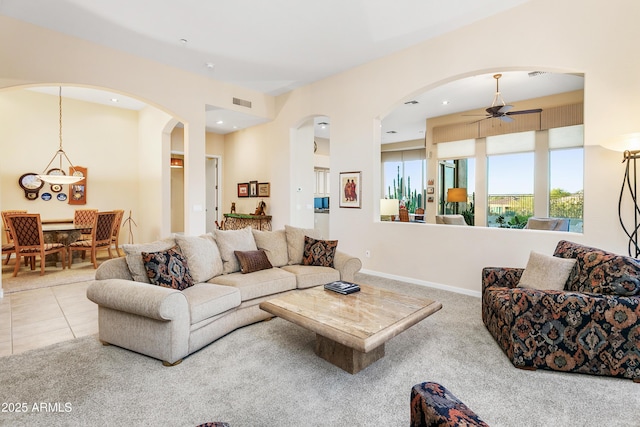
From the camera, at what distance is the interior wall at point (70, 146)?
646 cm

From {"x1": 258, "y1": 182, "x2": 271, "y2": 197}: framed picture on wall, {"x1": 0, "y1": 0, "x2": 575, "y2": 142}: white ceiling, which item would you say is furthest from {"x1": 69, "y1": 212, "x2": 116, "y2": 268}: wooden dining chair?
{"x1": 0, "y1": 0, "x2": 575, "y2": 142}: white ceiling

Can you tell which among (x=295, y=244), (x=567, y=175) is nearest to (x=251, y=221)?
(x=295, y=244)

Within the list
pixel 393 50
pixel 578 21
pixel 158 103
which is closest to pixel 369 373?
pixel 578 21

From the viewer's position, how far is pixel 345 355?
236 centimetres

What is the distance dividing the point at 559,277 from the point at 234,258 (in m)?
3.24

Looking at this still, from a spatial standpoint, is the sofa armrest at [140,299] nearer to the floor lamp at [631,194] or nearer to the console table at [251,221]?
the floor lamp at [631,194]

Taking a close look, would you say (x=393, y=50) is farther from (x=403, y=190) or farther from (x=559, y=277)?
(x=403, y=190)

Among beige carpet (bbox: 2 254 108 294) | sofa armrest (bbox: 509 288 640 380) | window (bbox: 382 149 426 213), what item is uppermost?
window (bbox: 382 149 426 213)

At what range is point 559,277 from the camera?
2.73 metres

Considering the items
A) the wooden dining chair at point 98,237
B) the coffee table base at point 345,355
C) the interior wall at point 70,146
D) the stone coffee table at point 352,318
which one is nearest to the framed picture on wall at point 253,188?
the wooden dining chair at point 98,237

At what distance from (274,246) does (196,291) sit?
134 cm

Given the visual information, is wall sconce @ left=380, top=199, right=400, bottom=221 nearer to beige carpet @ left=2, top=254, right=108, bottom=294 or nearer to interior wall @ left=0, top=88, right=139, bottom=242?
beige carpet @ left=2, top=254, right=108, bottom=294

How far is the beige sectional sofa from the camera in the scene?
96.3 inches

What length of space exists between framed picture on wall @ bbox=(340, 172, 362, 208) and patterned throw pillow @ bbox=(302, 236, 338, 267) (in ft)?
5.54
